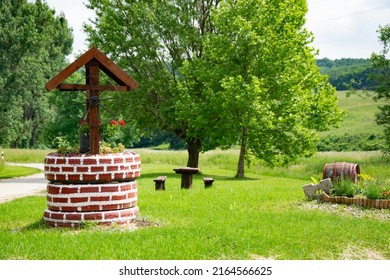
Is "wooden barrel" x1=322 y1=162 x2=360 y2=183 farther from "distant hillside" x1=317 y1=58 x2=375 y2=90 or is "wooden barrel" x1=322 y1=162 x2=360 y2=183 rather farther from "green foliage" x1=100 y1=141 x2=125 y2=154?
"distant hillside" x1=317 y1=58 x2=375 y2=90

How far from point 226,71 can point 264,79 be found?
2180mm

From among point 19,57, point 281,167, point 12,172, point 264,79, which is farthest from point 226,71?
point 19,57

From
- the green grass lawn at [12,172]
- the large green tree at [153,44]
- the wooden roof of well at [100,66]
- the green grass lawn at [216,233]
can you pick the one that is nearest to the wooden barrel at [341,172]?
the green grass lawn at [216,233]

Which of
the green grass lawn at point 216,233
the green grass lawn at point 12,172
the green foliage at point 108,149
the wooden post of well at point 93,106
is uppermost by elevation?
the wooden post of well at point 93,106

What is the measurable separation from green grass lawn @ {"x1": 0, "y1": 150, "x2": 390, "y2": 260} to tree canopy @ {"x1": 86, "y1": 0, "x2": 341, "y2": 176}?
551 inches

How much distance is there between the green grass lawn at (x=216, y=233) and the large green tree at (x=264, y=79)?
13.6 metres

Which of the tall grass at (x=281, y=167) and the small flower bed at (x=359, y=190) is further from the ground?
the small flower bed at (x=359, y=190)

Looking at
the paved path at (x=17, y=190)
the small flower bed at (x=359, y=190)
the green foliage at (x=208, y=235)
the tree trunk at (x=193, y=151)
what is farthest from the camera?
the tree trunk at (x=193, y=151)

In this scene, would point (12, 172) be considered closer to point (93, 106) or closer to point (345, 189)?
point (93, 106)

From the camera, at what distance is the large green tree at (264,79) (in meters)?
29.1

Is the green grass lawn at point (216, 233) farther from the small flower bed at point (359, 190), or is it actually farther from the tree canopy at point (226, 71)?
the tree canopy at point (226, 71)

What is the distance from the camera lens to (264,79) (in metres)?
29.9
